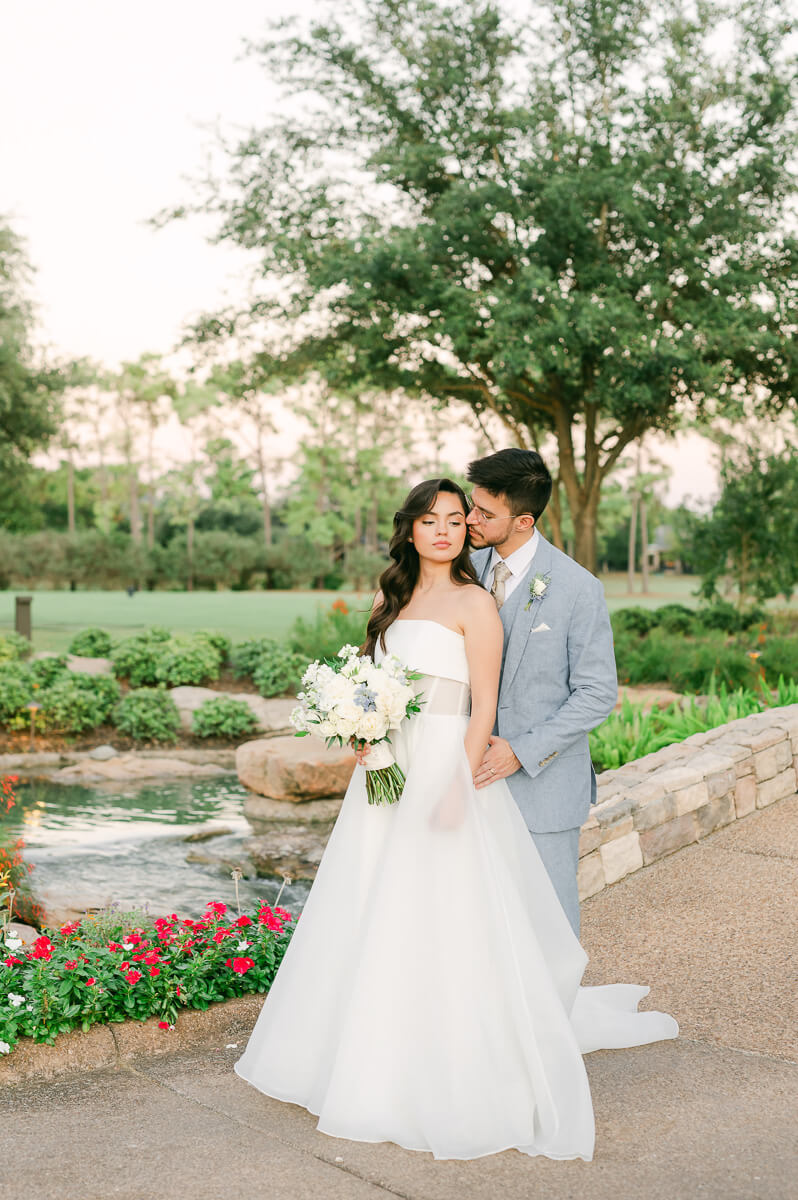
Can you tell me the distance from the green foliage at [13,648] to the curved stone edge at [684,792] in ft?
36.4

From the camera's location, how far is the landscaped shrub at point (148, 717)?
13.3 meters

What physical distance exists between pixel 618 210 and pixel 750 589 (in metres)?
8.62

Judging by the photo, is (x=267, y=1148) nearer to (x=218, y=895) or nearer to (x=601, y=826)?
(x=601, y=826)

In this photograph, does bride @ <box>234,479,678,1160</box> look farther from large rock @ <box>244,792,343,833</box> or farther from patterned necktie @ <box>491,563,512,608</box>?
large rock @ <box>244,792,343,833</box>

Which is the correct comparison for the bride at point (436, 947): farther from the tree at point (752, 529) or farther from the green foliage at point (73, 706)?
the tree at point (752, 529)

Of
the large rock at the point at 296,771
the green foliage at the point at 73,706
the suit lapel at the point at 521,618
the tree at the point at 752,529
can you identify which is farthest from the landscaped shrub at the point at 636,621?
the suit lapel at the point at 521,618

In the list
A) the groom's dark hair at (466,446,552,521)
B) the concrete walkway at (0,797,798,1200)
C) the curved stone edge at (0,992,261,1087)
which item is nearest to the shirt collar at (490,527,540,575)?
the groom's dark hair at (466,446,552,521)

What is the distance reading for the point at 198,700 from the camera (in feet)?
47.7

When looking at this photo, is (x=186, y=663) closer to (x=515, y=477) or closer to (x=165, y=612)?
(x=515, y=477)

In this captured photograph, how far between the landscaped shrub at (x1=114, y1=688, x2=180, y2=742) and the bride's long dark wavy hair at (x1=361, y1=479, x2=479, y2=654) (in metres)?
10.1

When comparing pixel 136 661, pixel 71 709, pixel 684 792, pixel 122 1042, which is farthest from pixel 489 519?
pixel 136 661

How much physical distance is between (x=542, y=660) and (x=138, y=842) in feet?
20.8

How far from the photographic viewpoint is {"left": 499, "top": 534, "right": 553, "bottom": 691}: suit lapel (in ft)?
12.1

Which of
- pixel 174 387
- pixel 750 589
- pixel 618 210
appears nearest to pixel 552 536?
pixel 750 589
